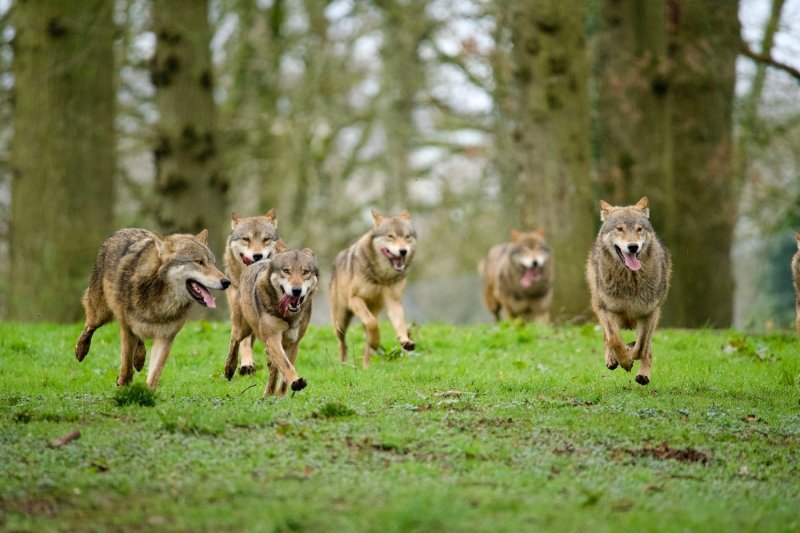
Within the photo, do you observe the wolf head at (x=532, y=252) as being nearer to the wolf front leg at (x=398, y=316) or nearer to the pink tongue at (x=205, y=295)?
the wolf front leg at (x=398, y=316)

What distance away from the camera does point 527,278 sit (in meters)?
18.0

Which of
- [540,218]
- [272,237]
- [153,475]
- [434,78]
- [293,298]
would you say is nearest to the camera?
[153,475]

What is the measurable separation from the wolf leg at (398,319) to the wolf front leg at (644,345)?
108 inches

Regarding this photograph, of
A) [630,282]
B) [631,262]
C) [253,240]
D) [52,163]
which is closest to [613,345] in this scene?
[630,282]

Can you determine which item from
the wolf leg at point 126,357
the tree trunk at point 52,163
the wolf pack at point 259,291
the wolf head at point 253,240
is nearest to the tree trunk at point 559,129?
the wolf pack at point 259,291

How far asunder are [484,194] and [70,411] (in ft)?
78.2

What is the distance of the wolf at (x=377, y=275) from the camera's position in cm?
1278

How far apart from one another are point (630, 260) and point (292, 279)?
127 inches

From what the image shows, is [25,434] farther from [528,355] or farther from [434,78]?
[434,78]

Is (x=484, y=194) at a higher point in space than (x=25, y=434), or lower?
higher

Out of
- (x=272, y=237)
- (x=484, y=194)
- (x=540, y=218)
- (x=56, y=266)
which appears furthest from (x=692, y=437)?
(x=484, y=194)

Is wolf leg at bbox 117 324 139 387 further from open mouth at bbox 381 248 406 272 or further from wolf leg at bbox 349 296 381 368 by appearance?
open mouth at bbox 381 248 406 272

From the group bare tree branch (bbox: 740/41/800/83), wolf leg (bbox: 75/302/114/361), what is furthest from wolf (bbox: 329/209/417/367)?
bare tree branch (bbox: 740/41/800/83)

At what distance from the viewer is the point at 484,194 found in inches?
1227
